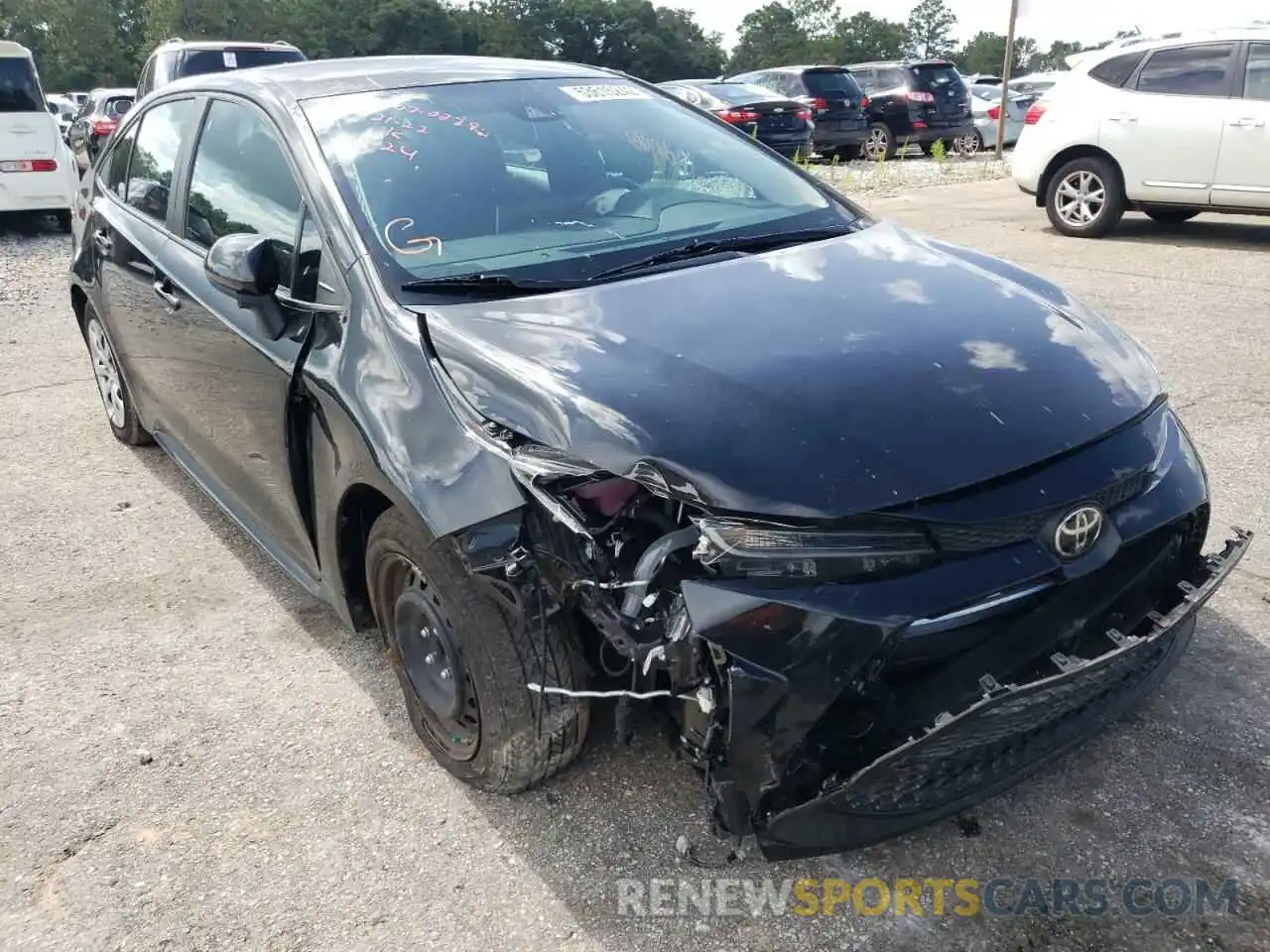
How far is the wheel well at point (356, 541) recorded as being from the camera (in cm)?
262

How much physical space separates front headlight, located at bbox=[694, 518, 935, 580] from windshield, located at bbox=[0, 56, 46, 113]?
11.4 m

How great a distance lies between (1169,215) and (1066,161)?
5.06 ft

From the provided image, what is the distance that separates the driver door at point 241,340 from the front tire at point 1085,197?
785 cm

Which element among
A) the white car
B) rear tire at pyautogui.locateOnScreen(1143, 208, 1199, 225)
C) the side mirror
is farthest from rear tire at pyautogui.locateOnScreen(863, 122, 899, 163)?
the side mirror

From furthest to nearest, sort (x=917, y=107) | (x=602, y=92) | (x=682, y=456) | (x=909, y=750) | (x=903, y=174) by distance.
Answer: (x=917, y=107), (x=903, y=174), (x=602, y=92), (x=682, y=456), (x=909, y=750)

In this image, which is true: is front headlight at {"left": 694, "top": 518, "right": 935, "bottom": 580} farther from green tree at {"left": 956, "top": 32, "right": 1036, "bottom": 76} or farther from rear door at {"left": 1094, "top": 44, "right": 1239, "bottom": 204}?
green tree at {"left": 956, "top": 32, "right": 1036, "bottom": 76}

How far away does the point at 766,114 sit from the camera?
588 inches

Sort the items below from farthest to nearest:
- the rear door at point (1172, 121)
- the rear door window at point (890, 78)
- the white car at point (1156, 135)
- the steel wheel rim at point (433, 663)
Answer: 1. the rear door window at point (890, 78)
2. the rear door at point (1172, 121)
3. the white car at point (1156, 135)
4. the steel wheel rim at point (433, 663)

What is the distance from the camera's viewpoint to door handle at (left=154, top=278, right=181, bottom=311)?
3.56m

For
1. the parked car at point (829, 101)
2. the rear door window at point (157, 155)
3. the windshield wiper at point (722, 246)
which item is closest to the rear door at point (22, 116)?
the rear door window at point (157, 155)

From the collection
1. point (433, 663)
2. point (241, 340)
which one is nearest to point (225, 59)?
point (241, 340)

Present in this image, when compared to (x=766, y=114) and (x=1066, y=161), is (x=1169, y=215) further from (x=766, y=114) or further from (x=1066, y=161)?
(x=766, y=114)

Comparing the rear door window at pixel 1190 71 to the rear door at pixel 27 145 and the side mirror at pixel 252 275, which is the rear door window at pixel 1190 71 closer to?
the side mirror at pixel 252 275

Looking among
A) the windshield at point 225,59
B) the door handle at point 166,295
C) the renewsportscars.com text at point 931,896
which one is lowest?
the renewsportscars.com text at point 931,896
